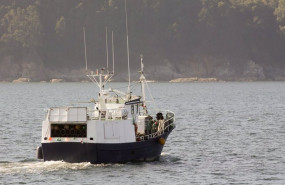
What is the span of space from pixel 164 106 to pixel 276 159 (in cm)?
6168

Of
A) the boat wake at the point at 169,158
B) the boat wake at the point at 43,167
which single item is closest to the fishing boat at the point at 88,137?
the boat wake at the point at 43,167

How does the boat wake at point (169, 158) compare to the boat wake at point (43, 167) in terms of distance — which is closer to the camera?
the boat wake at point (43, 167)

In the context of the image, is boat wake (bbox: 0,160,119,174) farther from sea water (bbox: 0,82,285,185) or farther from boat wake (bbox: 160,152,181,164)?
boat wake (bbox: 160,152,181,164)

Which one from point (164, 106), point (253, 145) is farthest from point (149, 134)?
point (164, 106)

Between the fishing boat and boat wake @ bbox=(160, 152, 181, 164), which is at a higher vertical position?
the fishing boat

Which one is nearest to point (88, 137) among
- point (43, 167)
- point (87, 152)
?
point (87, 152)

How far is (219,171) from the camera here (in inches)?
1791

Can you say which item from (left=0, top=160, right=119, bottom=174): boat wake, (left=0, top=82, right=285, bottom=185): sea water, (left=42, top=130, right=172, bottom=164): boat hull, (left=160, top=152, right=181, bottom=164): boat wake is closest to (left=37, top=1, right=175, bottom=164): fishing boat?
(left=42, top=130, right=172, bottom=164): boat hull

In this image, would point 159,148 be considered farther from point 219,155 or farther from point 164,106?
point 164,106

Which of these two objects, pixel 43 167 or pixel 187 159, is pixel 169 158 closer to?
pixel 187 159

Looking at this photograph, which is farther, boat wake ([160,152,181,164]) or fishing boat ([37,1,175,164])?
boat wake ([160,152,181,164])

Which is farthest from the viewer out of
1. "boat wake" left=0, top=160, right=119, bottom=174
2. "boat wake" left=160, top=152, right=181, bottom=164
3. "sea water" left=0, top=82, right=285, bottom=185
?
A: "boat wake" left=160, top=152, right=181, bottom=164

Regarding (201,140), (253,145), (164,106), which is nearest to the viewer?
(253,145)

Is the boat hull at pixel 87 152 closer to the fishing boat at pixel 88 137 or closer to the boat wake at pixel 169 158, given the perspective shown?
the fishing boat at pixel 88 137
